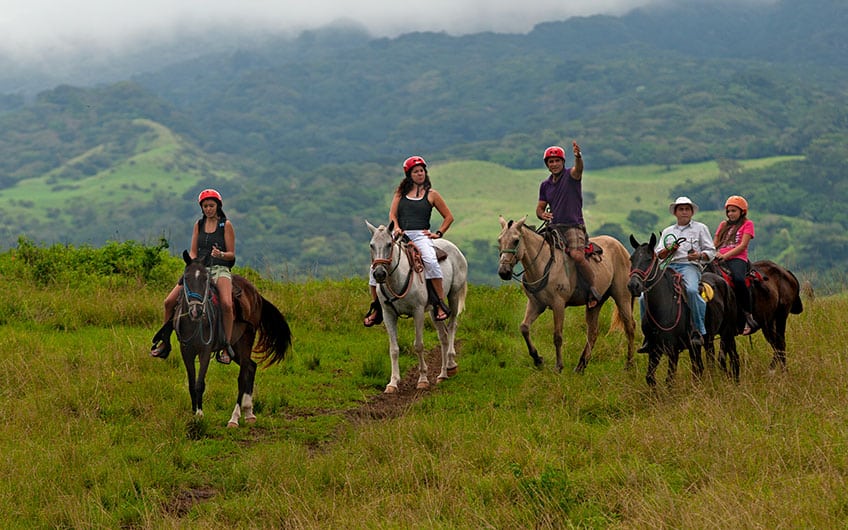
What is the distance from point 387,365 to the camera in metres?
14.2

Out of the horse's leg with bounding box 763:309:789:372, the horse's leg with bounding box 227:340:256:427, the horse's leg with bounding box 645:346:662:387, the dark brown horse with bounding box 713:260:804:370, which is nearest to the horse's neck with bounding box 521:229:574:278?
the dark brown horse with bounding box 713:260:804:370

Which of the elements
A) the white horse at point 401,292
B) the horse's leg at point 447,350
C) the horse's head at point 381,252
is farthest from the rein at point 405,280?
the horse's leg at point 447,350

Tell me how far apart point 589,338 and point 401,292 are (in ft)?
10.3

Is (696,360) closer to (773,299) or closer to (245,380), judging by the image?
(773,299)

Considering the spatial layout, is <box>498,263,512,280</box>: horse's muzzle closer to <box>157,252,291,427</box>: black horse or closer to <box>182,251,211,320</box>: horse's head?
<box>157,252,291,427</box>: black horse

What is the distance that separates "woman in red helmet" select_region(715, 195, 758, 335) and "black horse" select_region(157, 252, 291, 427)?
20.6ft

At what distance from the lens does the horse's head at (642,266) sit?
414 inches

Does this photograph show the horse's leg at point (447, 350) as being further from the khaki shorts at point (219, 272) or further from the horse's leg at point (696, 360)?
the horse's leg at point (696, 360)

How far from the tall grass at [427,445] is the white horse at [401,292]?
20.1 inches

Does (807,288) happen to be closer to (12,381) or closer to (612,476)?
(612,476)

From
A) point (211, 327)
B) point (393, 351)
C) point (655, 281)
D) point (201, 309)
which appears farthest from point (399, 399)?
point (655, 281)

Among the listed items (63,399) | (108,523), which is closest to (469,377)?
(63,399)

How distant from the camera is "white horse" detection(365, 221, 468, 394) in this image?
40.5 ft

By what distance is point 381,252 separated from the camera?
12.3 m
